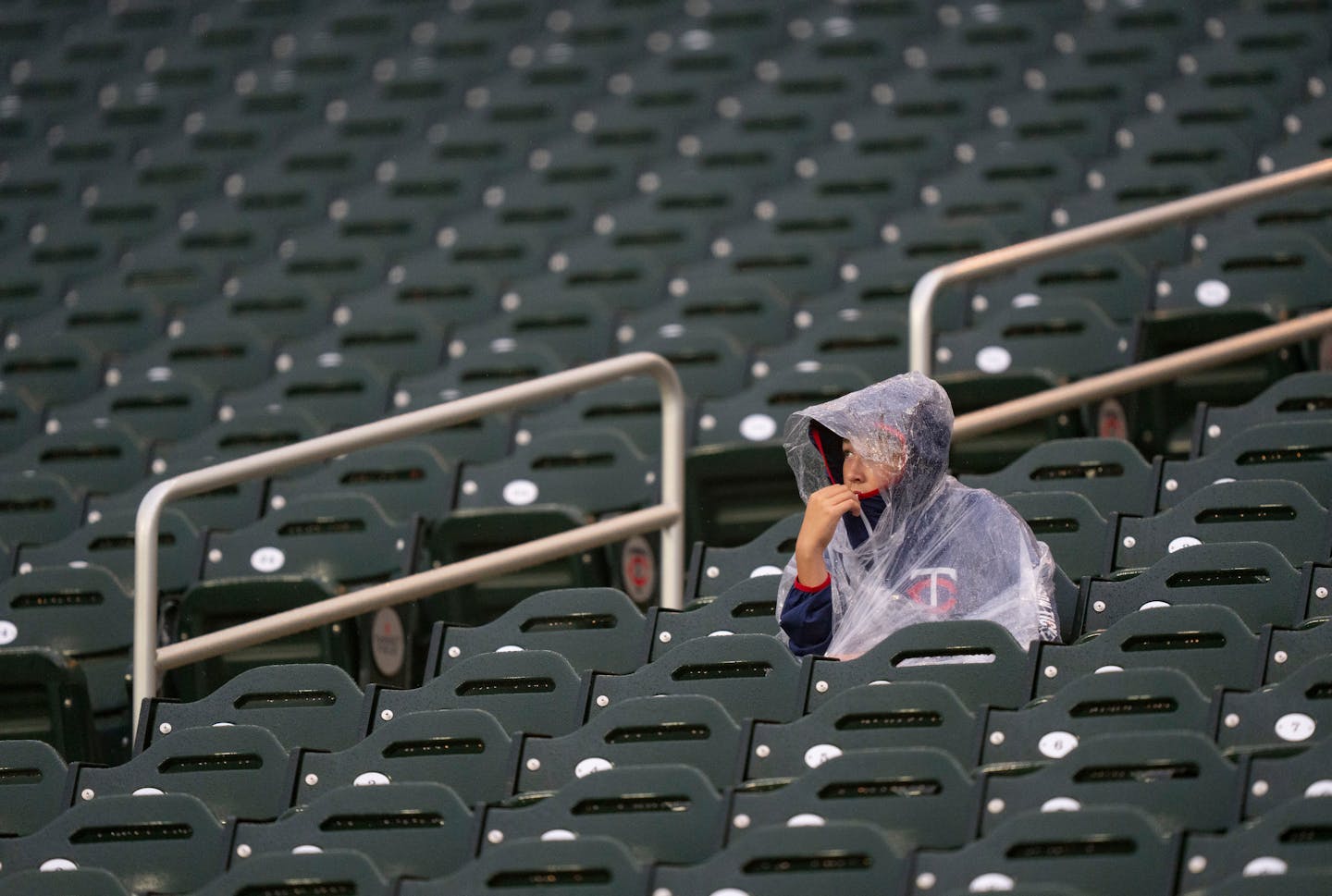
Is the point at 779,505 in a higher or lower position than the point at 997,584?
lower

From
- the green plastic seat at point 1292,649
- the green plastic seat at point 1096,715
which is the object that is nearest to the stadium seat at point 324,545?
the green plastic seat at point 1096,715

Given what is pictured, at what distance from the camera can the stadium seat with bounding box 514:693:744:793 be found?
385cm

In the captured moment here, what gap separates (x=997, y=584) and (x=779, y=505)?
5.36 feet

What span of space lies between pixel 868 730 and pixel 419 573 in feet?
5.96

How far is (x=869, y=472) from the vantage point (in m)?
4.17

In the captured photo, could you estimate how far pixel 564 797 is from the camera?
3646mm

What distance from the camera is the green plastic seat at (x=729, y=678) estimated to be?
409 centimetres

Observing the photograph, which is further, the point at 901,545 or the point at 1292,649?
the point at 901,545

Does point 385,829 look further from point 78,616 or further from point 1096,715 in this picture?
point 78,616

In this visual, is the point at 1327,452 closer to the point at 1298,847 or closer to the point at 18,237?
the point at 1298,847

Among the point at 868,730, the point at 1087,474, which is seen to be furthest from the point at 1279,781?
the point at 1087,474

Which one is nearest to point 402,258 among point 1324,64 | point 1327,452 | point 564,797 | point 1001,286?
point 1001,286

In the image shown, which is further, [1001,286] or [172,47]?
[172,47]

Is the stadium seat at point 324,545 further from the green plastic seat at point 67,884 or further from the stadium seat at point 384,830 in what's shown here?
the green plastic seat at point 67,884
